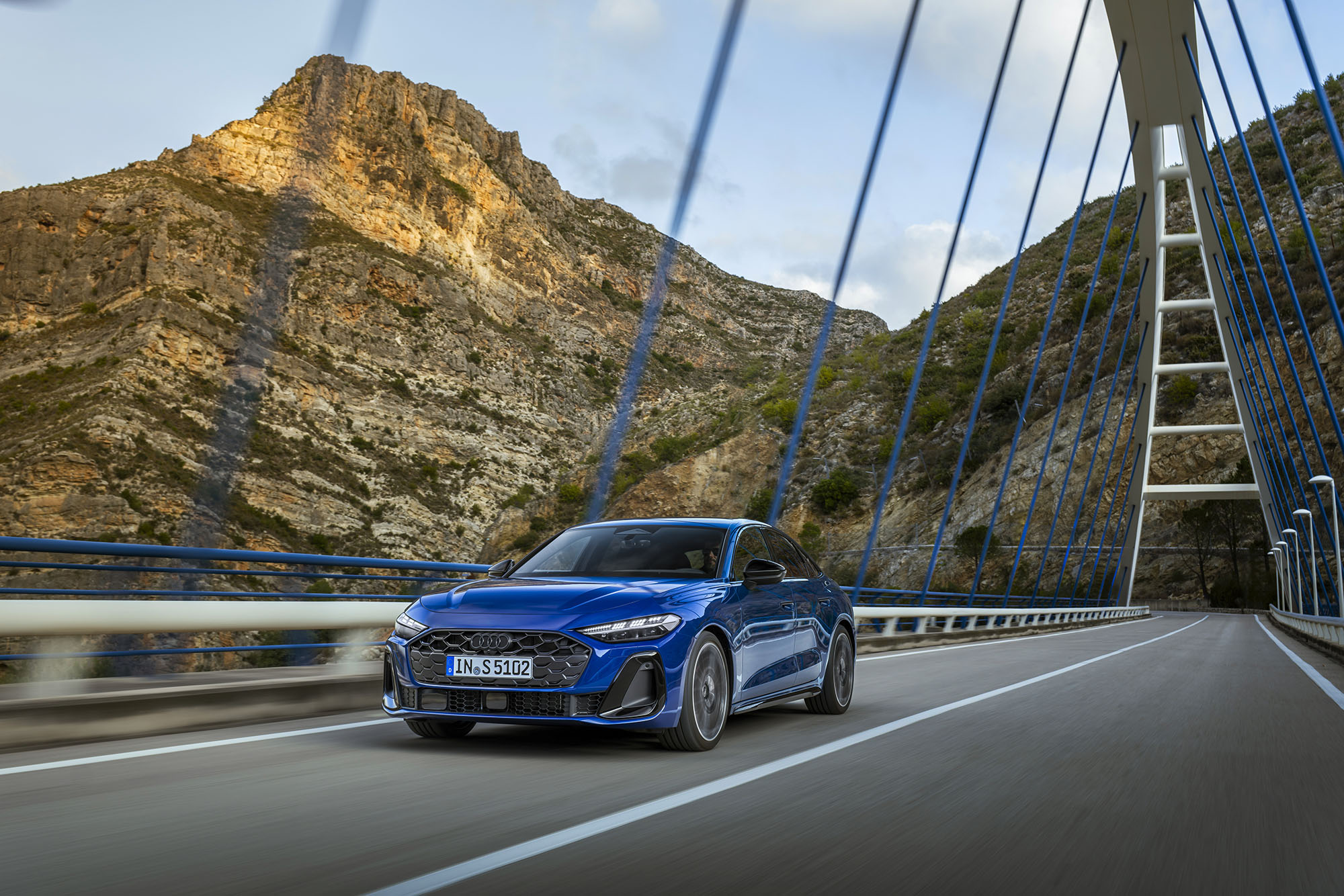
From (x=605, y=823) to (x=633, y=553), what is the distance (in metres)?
3.24

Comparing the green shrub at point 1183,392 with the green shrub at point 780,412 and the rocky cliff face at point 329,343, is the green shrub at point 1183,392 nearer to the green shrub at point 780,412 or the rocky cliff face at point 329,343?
the green shrub at point 780,412

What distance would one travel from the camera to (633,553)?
777 centimetres

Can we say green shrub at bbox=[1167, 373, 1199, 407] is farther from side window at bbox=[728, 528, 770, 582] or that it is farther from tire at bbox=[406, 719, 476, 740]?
tire at bbox=[406, 719, 476, 740]

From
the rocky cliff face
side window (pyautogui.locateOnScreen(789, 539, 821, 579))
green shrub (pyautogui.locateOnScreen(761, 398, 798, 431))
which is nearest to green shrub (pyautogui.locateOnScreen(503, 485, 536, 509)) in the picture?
the rocky cliff face

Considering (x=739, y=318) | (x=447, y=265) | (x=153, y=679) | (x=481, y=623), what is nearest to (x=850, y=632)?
(x=481, y=623)

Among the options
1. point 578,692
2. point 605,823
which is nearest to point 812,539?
point 578,692

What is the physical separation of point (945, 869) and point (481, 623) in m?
3.09

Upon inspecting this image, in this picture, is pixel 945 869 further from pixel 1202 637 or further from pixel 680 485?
pixel 680 485

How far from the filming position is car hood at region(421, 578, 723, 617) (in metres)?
6.39

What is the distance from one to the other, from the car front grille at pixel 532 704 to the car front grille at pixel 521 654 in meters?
0.06

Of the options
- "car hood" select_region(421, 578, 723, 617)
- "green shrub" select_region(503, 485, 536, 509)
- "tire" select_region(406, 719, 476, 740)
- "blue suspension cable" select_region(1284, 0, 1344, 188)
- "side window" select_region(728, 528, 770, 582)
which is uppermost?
"blue suspension cable" select_region(1284, 0, 1344, 188)

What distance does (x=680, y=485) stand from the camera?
8531 centimetres

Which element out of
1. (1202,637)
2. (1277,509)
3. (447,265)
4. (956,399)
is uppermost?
(447,265)

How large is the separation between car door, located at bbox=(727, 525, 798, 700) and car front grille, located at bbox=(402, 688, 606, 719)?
50.8 inches
